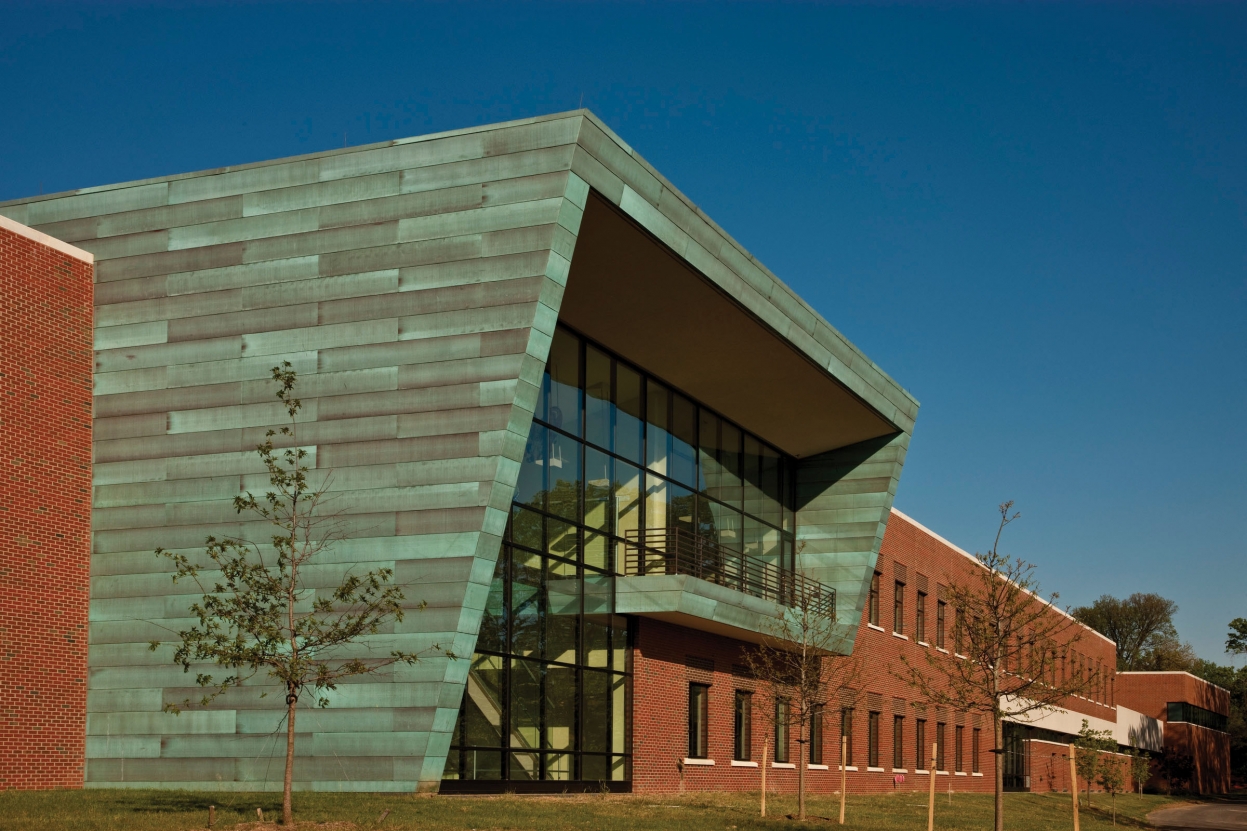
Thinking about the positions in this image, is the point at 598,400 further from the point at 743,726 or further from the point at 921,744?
the point at 921,744

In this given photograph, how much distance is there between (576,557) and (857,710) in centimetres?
1831

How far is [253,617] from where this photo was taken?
59.5 feet

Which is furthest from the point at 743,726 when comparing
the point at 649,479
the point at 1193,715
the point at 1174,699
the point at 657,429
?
the point at 1193,715

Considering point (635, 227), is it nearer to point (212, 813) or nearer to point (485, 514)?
point (485, 514)

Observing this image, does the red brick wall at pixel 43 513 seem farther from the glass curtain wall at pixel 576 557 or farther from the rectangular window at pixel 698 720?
the rectangular window at pixel 698 720

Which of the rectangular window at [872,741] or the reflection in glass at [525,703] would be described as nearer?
the reflection in glass at [525,703]

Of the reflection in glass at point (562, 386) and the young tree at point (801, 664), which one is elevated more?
the reflection in glass at point (562, 386)

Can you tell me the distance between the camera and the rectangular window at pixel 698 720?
3500 centimetres

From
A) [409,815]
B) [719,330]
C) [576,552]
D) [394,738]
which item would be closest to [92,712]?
[394,738]

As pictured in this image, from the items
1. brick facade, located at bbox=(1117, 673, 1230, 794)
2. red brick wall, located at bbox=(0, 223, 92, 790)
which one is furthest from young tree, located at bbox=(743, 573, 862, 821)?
brick facade, located at bbox=(1117, 673, 1230, 794)

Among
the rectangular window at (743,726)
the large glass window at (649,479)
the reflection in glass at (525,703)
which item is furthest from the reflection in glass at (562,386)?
the rectangular window at (743,726)

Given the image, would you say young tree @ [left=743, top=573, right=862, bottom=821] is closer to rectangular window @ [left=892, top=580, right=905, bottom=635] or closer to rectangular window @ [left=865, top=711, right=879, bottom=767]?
rectangular window @ [left=865, top=711, right=879, bottom=767]

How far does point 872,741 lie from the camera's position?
155ft

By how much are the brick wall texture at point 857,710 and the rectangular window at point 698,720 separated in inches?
7.1
